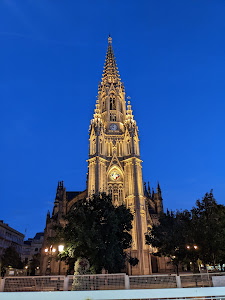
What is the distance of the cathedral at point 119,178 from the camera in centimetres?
4919

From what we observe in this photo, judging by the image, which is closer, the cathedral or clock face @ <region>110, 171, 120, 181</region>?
the cathedral

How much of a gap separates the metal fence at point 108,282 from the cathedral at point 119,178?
115ft

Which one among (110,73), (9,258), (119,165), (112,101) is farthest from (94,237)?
(110,73)

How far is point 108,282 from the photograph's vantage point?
43.1 feet

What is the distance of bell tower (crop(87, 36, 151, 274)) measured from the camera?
159 feet


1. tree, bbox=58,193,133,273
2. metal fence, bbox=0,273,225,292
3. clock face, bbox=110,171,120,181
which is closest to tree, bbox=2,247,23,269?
clock face, bbox=110,171,120,181

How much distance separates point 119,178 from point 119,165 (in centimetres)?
307

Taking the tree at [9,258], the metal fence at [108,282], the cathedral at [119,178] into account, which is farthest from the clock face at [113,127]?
the metal fence at [108,282]

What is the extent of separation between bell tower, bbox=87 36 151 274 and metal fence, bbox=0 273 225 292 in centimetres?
3517

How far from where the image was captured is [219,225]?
999 inches

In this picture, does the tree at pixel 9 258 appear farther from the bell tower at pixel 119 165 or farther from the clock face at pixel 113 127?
the clock face at pixel 113 127

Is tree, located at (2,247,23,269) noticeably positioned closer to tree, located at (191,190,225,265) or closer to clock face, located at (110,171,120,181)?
clock face, located at (110,171,120,181)

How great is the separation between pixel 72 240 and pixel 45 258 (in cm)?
3780

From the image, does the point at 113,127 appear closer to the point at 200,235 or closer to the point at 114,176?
the point at 114,176
